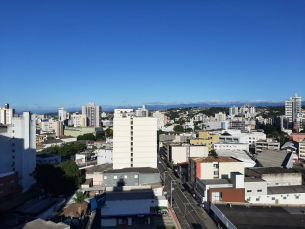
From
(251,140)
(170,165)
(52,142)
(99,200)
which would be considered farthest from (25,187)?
(251,140)

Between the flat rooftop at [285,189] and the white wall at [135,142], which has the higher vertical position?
the white wall at [135,142]

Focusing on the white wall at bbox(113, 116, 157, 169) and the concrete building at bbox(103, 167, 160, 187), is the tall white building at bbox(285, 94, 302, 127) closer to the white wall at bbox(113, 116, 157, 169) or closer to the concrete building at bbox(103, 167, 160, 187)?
the white wall at bbox(113, 116, 157, 169)

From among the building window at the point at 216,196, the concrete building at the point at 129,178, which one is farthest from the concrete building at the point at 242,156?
the building window at the point at 216,196

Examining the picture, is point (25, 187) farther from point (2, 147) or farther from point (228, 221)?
point (228, 221)

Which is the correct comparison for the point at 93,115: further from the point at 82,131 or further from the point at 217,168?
the point at 217,168

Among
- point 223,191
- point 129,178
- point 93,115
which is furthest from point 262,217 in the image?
point 93,115

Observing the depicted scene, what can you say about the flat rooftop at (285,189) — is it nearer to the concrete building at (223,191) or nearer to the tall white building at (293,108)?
the concrete building at (223,191)
